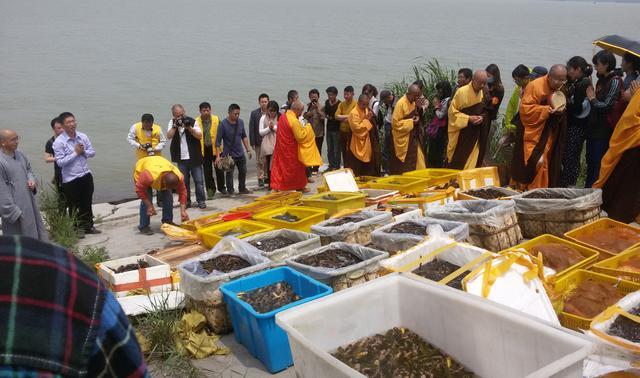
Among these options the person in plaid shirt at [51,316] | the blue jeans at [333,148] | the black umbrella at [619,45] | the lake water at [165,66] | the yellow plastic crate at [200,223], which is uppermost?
the lake water at [165,66]

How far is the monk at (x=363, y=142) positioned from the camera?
827 cm

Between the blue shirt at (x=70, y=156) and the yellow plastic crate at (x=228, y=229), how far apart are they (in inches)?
92.4

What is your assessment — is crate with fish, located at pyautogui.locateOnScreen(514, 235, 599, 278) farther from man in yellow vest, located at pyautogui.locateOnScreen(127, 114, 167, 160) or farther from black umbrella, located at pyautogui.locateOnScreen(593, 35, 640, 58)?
man in yellow vest, located at pyautogui.locateOnScreen(127, 114, 167, 160)

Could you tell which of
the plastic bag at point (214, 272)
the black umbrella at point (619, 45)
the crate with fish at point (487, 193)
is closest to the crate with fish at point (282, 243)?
the plastic bag at point (214, 272)

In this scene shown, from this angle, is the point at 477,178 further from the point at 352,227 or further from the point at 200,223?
the point at 200,223

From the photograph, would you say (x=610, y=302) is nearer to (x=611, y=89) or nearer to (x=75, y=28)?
(x=611, y=89)

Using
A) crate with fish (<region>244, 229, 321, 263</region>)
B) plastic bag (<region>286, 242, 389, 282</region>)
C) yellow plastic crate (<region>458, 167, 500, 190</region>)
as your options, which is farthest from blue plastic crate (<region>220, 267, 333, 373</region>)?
yellow plastic crate (<region>458, 167, 500, 190</region>)

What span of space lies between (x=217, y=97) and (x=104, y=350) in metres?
20.2

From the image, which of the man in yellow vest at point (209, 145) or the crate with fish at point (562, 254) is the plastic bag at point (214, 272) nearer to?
the crate with fish at point (562, 254)

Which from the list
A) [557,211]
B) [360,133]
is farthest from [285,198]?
[557,211]

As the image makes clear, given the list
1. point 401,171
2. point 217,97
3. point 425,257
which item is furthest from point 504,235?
point 217,97

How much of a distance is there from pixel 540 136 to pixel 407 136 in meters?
2.10

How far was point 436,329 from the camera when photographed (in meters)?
2.46

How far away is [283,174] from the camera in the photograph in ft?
26.8
